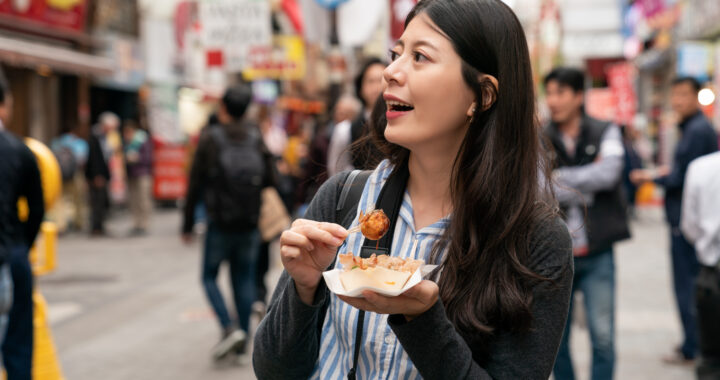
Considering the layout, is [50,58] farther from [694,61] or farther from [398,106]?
[398,106]

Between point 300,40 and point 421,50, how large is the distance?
25.3 meters

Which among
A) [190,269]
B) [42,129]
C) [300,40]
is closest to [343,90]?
[300,40]

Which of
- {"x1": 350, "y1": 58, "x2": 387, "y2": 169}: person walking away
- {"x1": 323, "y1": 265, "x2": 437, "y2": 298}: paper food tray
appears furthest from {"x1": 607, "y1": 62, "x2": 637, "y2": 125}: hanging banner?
{"x1": 323, "y1": 265, "x2": 437, "y2": 298}: paper food tray

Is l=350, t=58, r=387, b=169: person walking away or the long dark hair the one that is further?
l=350, t=58, r=387, b=169: person walking away

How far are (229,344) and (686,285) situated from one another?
3.54 m

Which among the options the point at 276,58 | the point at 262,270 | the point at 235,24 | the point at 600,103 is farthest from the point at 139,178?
the point at 600,103

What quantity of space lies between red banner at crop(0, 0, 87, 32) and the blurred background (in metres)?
0.04

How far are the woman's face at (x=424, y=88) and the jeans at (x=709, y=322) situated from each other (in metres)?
2.66

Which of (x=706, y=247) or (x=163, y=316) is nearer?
(x=706, y=247)

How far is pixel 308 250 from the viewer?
1.76 meters

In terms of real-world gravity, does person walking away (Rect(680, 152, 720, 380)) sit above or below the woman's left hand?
below

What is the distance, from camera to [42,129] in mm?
18891

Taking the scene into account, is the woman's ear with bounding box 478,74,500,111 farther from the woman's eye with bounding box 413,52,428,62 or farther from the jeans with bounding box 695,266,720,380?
the jeans with bounding box 695,266,720,380

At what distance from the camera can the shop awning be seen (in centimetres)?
1516
